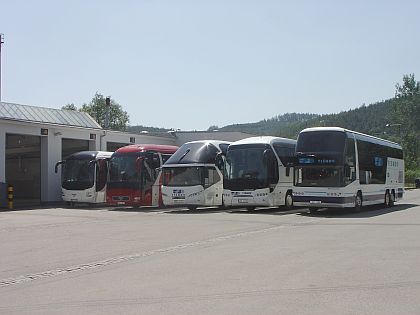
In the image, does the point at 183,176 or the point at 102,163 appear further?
the point at 102,163

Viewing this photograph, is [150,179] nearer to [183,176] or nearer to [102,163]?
[183,176]

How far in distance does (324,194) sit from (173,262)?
43.5ft

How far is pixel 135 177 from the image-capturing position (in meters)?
28.8

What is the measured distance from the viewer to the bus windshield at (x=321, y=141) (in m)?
23.0

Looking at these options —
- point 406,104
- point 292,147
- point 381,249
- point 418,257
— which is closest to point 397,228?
point 381,249

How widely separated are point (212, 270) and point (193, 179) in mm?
17011

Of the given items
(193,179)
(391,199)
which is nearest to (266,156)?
(193,179)

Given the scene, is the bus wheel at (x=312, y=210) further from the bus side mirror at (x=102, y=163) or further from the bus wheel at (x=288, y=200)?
the bus side mirror at (x=102, y=163)

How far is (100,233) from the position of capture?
16.5 metres

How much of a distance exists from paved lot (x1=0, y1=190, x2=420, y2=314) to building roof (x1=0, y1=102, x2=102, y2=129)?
26.9m

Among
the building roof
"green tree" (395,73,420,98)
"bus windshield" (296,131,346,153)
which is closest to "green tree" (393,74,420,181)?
"green tree" (395,73,420,98)

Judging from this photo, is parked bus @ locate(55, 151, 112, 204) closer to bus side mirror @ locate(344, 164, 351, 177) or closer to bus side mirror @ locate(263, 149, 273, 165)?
bus side mirror @ locate(263, 149, 273, 165)

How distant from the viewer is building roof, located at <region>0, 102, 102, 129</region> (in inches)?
1668

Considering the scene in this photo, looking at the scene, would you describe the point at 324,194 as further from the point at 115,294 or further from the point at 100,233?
the point at 115,294
